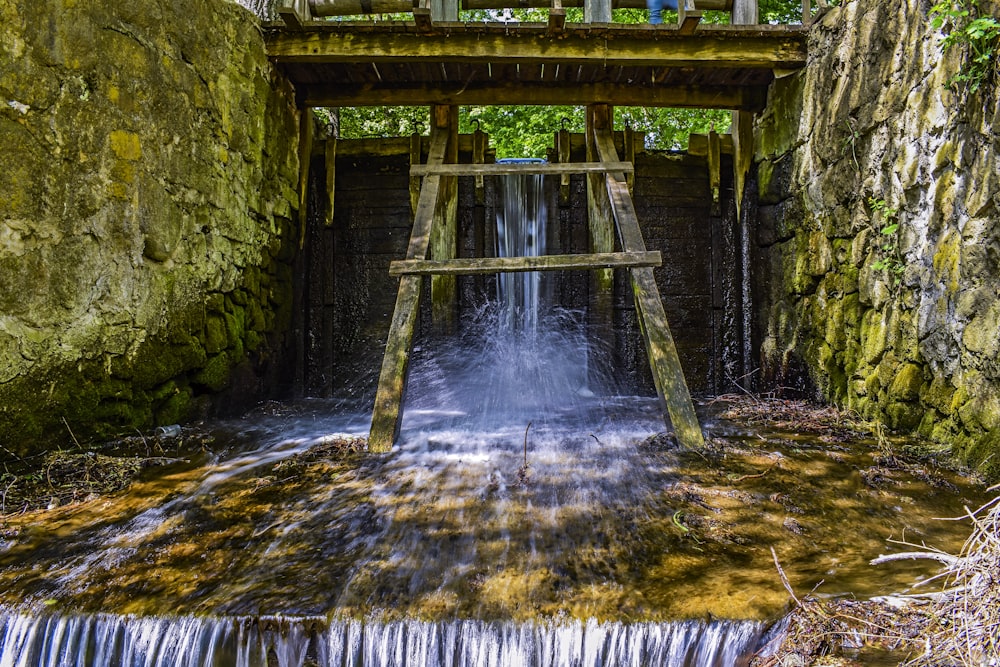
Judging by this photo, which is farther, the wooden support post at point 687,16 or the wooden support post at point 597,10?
the wooden support post at point 597,10

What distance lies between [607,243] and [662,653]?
4.25 metres

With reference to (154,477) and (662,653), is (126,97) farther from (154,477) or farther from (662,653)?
(662,653)

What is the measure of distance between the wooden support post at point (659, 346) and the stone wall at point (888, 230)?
3.87 ft

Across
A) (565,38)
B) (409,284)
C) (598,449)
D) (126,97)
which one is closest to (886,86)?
(565,38)

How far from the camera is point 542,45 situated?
480 cm

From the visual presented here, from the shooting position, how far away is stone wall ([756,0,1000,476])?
2.84 metres

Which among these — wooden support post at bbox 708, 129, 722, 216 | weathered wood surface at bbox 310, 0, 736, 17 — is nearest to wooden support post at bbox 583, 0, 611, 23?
weathered wood surface at bbox 310, 0, 736, 17

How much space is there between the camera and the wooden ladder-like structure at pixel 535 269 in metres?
3.60

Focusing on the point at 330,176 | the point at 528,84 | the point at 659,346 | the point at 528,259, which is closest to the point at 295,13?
the point at 330,176

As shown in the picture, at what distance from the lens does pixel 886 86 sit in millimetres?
3697

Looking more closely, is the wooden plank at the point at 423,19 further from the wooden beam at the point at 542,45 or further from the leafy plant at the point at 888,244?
the leafy plant at the point at 888,244

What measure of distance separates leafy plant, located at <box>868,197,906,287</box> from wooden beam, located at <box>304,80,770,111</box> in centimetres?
232

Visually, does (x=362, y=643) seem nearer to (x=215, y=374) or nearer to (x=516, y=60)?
(x=215, y=374)

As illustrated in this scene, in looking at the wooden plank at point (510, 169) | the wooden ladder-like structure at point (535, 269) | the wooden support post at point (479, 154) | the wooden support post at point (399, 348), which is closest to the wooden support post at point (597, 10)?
the wooden ladder-like structure at point (535, 269)
